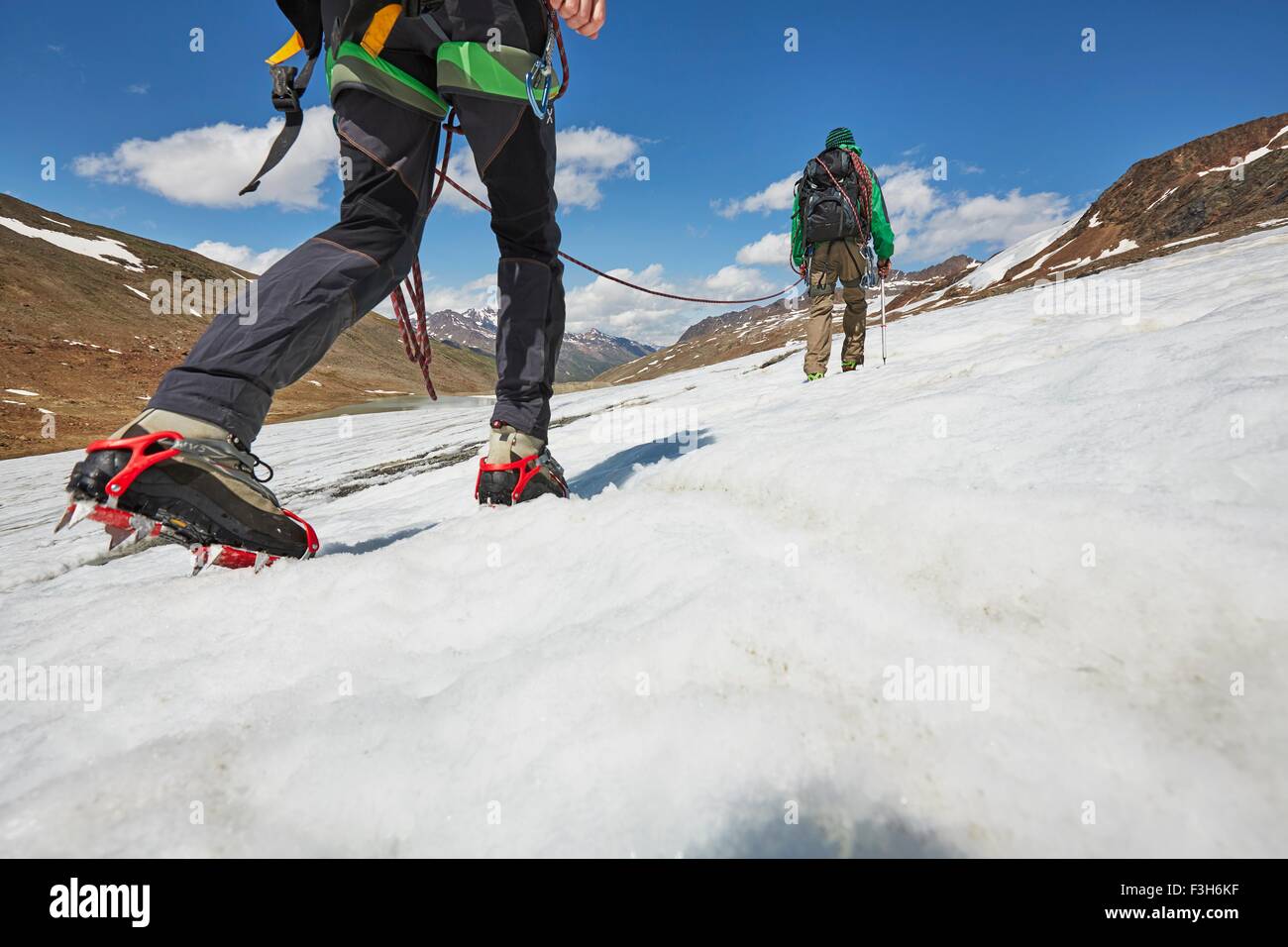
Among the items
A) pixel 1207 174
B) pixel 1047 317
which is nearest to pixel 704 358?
pixel 1207 174

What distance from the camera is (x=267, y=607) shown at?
1.45 m

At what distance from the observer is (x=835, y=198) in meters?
6.50

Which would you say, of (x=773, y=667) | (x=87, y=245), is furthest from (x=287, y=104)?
(x=87, y=245)

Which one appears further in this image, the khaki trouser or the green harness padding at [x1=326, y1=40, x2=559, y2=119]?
the khaki trouser

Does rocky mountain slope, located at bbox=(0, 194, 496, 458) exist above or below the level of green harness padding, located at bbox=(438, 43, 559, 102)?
above

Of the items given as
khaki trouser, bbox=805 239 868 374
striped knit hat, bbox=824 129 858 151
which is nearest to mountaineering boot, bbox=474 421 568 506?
khaki trouser, bbox=805 239 868 374

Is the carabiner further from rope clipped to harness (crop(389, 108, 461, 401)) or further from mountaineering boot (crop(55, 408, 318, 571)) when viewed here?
mountaineering boot (crop(55, 408, 318, 571))

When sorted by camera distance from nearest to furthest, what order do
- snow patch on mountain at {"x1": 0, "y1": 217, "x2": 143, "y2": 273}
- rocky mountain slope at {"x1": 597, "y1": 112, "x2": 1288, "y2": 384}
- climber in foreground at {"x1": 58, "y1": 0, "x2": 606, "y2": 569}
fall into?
climber in foreground at {"x1": 58, "y1": 0, "x2": 606, "y2": 569}, rocky mountain slope at {"x1": 597, "y1": 112, "x2": 1288, "y2": 384}, snow patch on mountain at {"x1": 0, "y1": 217, "x2": 143, "y2": 273}

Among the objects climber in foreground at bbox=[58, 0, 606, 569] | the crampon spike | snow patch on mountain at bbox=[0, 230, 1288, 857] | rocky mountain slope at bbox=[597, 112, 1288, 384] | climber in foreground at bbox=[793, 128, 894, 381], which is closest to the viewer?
snow patch on mountain at bbox=[0, 230, 1288, 857]

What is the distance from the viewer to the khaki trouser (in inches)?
251

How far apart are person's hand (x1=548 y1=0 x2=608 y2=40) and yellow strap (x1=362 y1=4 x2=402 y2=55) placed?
19.9 inches

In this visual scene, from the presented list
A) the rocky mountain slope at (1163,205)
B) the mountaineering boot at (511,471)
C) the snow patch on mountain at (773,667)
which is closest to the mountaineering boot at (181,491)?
the snow patch on mountain at (773,667)
